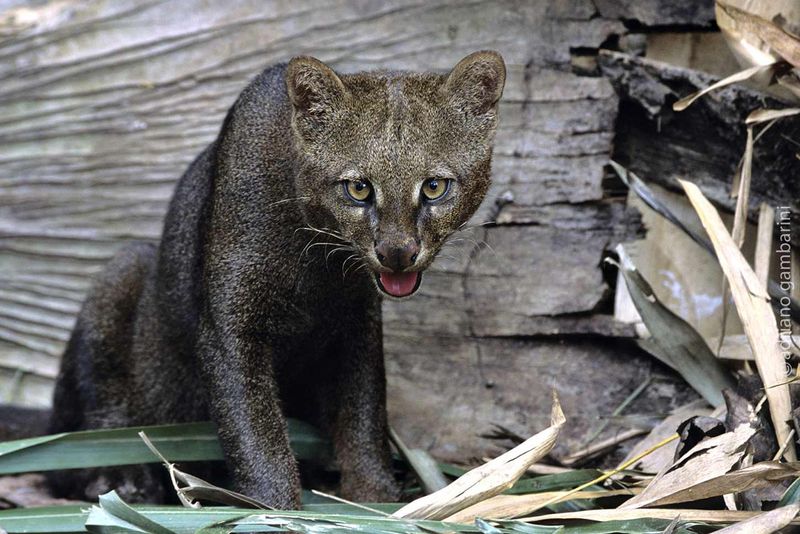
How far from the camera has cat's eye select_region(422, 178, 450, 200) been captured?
13.5 feet

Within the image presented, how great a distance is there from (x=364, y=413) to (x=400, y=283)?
968 mm

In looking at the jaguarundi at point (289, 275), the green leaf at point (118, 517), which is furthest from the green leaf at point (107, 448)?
the green leaf at point (118, 517)

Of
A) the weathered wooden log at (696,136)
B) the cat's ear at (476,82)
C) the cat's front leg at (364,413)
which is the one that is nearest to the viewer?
the cat's ear at (476,82)

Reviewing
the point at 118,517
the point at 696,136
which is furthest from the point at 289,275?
the point at 696,136

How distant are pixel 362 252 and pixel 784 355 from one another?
5.42 ft

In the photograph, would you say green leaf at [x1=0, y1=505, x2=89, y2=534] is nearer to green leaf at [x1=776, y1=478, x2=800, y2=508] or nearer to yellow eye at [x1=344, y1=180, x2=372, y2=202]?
yellow eye at [x1=344, y1=180, x2=372, y2=202]

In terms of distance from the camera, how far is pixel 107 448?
177 inches

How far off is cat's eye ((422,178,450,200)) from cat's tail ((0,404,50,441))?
2.53 meters

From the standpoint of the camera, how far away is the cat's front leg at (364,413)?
4.79 meters

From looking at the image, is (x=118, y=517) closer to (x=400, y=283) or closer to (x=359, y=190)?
(x=400, y=283)

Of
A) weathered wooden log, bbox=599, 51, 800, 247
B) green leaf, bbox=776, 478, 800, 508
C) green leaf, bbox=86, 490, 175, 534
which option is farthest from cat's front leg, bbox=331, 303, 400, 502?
green leaf, bbox=776, 478, 800, 508

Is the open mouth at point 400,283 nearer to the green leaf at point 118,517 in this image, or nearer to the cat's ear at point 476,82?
the cat's ear at point 476,82

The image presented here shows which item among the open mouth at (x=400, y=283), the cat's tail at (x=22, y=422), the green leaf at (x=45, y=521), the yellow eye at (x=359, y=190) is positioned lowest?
the cat's tail at (x=22, y=422)

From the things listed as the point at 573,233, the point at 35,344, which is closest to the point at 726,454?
the point at 573,233
